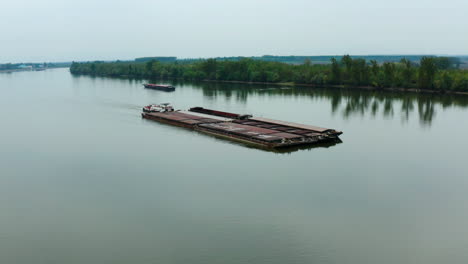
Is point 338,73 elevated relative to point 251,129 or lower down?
elevated

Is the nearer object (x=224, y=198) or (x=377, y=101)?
(x=224, y=198)

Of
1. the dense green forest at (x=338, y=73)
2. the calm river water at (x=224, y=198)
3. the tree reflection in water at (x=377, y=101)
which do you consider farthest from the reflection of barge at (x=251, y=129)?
the dense green forest at (x=338, y=73)

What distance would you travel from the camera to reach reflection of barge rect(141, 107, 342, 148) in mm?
23047

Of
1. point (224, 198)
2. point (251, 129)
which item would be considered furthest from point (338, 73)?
point (224, 198)

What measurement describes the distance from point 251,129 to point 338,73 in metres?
36.1

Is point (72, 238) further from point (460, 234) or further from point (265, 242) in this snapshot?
point (460, 234)

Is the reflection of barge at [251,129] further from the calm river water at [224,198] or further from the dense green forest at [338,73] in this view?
the dense green forest at [338,73]

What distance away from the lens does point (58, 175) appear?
17.7 m

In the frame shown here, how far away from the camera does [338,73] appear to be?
58.7m

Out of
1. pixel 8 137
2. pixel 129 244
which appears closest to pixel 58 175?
pixel 129 244

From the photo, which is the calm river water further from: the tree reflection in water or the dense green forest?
the dense green forest

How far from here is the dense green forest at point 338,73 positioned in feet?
164

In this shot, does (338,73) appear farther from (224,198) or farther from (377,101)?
(224,198)

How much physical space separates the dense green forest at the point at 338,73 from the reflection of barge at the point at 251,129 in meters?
29.1
